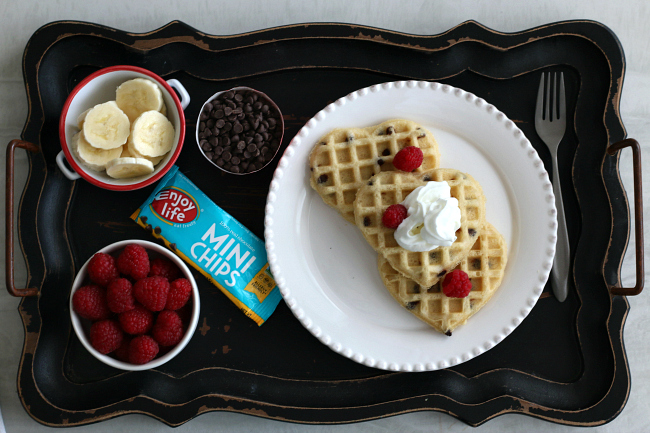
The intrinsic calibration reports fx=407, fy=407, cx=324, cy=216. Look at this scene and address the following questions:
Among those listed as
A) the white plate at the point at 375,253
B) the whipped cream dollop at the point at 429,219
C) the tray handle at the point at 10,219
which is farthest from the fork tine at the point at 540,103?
the tray handle at the point at 10,219

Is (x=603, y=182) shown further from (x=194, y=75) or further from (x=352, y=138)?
(x=194, y=75)

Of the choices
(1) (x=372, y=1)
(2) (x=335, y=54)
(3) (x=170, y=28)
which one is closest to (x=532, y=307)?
(2) (x=335, y=54)

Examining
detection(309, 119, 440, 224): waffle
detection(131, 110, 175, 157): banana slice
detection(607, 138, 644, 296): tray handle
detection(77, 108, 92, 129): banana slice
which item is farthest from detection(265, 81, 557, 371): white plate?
detection(77, 108, 92, 129): banana slice

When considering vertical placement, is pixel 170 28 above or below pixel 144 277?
above

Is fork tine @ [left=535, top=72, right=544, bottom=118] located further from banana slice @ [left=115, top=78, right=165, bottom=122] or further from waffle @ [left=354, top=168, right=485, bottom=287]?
banana slice @ [left=115, top=78, right=165, bottom=122]

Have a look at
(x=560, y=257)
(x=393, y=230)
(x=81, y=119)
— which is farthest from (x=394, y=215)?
(x=81, y=119)
